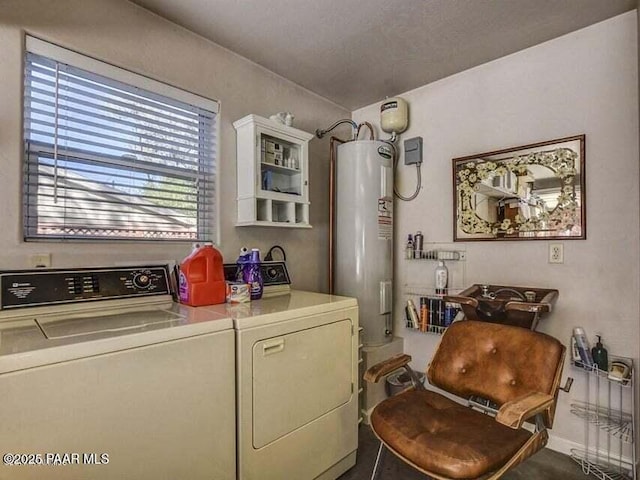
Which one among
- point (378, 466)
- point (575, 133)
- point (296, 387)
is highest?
point (575, 133)

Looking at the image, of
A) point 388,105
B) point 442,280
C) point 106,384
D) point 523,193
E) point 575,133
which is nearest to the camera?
point 106,384

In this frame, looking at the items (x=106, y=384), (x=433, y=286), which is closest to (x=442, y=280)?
(x=433, y=286)

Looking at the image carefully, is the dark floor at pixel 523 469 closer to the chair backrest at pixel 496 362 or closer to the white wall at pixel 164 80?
the chair backrest at pixel 496 362

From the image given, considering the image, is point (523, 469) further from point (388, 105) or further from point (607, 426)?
point (388, 105)

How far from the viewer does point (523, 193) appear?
7.12ft

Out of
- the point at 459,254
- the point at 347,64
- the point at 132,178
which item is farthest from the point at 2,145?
the point at 459,254

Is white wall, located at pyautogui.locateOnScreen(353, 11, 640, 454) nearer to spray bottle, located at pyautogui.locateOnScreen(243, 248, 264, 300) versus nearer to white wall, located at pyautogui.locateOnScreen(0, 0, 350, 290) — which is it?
white wall, located at pyautogui.locateOnScreen(0, 0, 350, 290)

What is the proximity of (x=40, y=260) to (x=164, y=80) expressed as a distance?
1.12 metres

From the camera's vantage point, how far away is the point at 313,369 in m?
1.62

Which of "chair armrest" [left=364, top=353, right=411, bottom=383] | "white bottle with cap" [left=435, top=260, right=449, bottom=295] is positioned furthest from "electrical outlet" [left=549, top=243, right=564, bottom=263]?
"chair armrest" [left=364, top=353, right=411, bottom=383]

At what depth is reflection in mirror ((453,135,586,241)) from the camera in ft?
6.57

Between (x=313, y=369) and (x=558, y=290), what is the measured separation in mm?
1576

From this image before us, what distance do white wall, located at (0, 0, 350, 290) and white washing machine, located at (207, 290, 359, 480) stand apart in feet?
2.27

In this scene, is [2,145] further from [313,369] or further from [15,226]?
[313,369]
